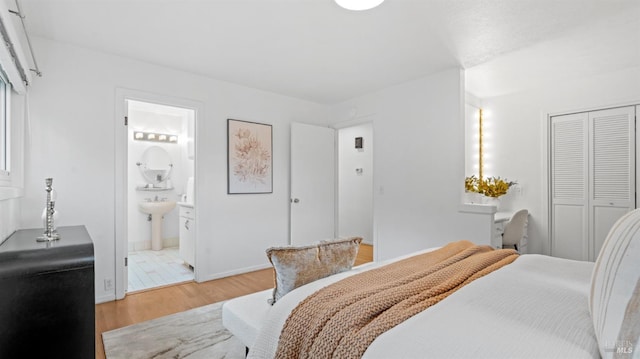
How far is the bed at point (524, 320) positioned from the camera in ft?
2.92

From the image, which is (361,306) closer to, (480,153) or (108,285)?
(108,285)

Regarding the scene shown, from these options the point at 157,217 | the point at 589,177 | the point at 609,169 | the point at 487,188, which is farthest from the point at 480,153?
the point at 157,217

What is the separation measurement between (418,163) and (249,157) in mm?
2060

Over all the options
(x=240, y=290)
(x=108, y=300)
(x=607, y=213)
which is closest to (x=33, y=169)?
(x=108, y=300)

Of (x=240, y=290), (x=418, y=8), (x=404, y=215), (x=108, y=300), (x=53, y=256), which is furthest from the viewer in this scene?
(x=404, y=215)

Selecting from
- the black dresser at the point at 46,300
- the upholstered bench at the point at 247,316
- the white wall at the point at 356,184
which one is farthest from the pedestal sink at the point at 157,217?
the upholstered bench at the point at 247,316

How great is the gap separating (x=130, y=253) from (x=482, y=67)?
5463mm

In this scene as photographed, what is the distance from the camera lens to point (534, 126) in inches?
161

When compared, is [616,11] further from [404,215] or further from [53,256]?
[53,256]

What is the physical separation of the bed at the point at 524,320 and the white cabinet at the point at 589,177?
2.88 m

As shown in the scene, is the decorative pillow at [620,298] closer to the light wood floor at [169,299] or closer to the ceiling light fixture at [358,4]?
the ceiling light fixture at [358,4]

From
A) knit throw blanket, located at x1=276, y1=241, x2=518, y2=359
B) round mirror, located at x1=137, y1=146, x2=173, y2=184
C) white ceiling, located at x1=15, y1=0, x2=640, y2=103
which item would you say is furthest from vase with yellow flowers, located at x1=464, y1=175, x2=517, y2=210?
round mirror, located at x1=137, y1=146, x2=173, y2=184

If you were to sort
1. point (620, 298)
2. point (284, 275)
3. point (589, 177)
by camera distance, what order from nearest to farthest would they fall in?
point (620, 298) → point (284, 275) → point (589, 177)

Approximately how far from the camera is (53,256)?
169cm
